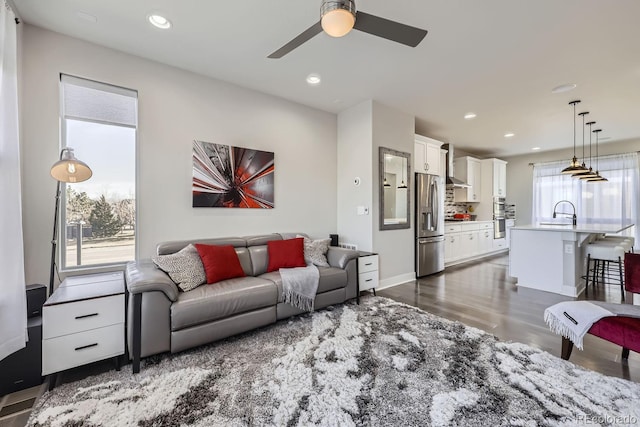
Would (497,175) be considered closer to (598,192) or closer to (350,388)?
(598,192)

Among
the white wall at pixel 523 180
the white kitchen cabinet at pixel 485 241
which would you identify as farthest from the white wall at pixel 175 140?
the white wall at pixel 523 180

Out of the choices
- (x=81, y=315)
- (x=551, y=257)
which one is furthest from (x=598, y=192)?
(x=81, y=315)

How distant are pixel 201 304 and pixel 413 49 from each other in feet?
10.3

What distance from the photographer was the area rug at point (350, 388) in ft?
5.11

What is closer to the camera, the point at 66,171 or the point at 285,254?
the point at 66,171

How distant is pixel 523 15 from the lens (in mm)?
2248

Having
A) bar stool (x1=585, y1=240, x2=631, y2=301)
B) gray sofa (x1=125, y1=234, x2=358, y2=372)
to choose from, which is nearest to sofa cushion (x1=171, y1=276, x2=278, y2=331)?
gray sofa (x1=125, y1=234, x2=358, y2=372)

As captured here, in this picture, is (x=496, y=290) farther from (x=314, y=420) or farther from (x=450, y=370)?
(x=314, y=420)

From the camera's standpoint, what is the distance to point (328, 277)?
3137 millimetres

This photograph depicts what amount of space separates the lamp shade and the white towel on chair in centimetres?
397

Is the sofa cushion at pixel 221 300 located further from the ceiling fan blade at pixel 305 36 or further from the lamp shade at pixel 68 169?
the ceiling fan blade at pixel 305 36

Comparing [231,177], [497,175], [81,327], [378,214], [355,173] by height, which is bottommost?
[81,327]

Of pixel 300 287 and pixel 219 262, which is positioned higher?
pixel 219 262

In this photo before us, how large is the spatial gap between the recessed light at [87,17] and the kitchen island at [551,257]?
5.82 metres
